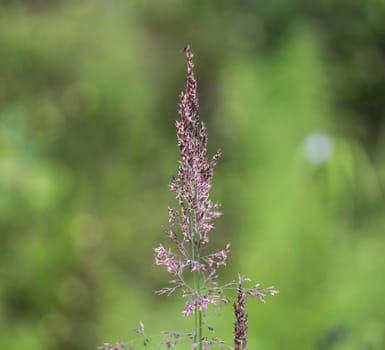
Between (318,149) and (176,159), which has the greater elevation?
(176,159)

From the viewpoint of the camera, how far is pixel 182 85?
9.91 feet

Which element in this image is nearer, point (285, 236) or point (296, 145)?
point (285, 236)

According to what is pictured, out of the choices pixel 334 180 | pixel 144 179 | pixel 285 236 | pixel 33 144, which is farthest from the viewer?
pixel 144 179

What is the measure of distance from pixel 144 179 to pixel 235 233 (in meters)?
0.48

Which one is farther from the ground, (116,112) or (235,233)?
(116,112)

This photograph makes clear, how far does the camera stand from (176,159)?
2793 mm

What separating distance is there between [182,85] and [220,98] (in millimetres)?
180

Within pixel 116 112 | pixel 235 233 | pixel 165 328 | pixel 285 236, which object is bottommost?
pixel 165 328

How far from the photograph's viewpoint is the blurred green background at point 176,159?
78.8 inches

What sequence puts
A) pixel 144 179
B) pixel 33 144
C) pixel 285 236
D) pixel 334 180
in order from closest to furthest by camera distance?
pixel 334 180 < pixel 285 236 < pixel 33 144 < pixel 144 179

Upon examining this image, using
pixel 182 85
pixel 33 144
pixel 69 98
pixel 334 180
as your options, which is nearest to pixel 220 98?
pixel 182 85

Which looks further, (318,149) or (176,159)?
(176,159)

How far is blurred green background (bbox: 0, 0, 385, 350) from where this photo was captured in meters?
2.00

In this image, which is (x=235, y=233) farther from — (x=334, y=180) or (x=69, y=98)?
(x=69, y=98)
